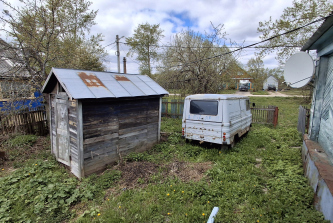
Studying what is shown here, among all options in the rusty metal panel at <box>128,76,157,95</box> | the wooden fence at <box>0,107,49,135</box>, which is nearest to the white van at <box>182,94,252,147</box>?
the rusty metal panel at <box>128,76,157,95</box>

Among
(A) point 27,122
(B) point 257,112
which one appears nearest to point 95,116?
(A) point 27,122

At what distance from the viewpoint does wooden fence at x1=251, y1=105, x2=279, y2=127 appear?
33.0 ft

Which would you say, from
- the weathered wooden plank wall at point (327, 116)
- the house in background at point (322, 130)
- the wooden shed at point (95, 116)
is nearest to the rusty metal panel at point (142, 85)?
the wooden shed at point (95, 116)

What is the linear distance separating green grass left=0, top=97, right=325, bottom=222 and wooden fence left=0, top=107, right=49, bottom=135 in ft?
10.3

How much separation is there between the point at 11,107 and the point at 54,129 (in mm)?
3256

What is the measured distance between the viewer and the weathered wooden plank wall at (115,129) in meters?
4.96

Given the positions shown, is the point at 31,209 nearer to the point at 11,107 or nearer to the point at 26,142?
the point at 26,142

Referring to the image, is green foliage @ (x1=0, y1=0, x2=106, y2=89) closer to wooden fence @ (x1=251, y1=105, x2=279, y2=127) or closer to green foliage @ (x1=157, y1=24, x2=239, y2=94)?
green foliage @ (x1=157, y1=24, x2=239, y2=94)

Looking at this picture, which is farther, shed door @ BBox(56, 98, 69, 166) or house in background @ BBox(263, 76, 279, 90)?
house in background @ BBox(263, 76, 279, 90)

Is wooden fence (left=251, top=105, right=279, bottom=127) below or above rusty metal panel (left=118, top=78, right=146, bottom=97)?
below

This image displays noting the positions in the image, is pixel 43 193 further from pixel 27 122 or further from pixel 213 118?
pixel 27 122

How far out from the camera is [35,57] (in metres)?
7.96

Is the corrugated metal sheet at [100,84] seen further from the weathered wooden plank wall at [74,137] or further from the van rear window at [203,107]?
the van rear window at [203,107]

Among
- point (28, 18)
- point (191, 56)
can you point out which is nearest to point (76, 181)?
point (28, 18)
